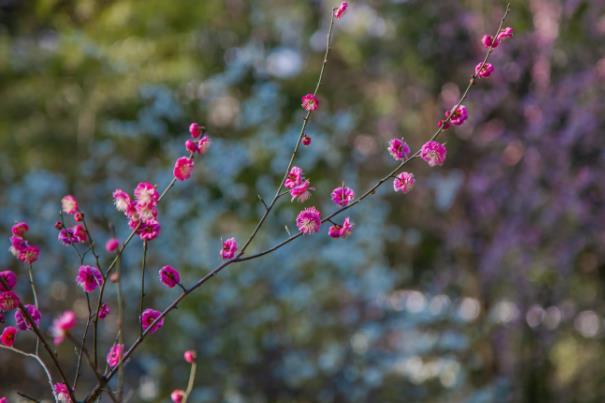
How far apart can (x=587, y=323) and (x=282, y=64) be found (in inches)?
118

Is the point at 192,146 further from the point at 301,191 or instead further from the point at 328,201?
the point at 328,201

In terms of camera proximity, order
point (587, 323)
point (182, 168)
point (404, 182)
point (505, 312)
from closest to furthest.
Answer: point (182, 168) < point (404, 182) < point (505, 312) < point (587, 323)

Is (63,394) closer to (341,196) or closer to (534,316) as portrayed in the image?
(341,196)

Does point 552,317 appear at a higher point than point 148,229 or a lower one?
higher

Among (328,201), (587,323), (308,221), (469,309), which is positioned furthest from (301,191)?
(587,323)

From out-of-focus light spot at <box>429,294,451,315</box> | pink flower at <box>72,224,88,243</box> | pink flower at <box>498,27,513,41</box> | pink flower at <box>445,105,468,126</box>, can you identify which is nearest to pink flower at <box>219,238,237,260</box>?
pink flower at <box>72,224,88,243</box>

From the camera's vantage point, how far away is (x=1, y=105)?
459 cm

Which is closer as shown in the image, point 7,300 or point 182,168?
point 7,300

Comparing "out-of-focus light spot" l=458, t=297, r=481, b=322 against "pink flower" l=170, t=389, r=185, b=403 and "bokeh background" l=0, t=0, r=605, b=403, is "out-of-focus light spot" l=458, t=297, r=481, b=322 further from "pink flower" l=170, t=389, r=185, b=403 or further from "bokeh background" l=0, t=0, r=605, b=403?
"pink flower" l=170, t=389, r=185, b=403

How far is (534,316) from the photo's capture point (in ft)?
14.4

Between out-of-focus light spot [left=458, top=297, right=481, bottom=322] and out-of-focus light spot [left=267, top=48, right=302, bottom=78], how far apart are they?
1952mm

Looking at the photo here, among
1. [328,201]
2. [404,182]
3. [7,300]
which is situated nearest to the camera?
[7,300]

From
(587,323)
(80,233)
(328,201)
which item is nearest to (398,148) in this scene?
(80,233)

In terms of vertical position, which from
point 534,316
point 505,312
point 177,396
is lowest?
point 177,396
